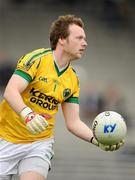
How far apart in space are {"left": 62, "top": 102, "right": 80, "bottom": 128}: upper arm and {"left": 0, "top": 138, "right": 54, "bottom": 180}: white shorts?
0.44 meters

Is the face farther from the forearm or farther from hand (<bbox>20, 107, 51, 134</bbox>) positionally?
hand (<bbox>20, 107, 51, 134</bbox>)

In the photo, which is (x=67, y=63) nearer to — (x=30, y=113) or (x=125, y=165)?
(x=30, y=113)

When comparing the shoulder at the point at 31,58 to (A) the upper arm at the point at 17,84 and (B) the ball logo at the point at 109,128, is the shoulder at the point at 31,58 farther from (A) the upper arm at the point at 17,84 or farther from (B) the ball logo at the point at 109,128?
(B) the ball logo at the point at 109,128

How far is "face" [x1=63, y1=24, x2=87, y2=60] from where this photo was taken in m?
7.38

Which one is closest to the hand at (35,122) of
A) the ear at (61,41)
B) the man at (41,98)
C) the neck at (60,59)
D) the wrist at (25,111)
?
the wrist at (25,111)

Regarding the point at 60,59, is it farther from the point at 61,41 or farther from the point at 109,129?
the point at 109,129

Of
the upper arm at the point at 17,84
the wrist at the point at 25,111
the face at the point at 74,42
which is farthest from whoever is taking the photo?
the face at the point at 74,42

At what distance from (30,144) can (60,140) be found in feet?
41.2

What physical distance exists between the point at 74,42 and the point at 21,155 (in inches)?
48.6

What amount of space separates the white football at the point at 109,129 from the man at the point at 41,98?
5.0 inches

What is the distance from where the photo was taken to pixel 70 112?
7.74 metres

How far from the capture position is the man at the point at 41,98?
7.23 metres

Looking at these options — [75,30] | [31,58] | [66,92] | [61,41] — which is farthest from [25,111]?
[75,30]

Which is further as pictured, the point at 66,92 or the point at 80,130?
the point at 80,130
